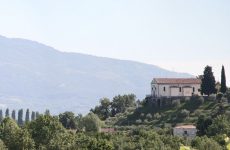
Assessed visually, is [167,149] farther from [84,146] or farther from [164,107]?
[164,107]

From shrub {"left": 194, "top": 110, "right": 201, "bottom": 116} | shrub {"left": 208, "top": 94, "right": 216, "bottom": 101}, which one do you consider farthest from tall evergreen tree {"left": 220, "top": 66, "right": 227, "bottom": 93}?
shrub {"left": 194, "top": 110, "right": 201, "bottom": 116}

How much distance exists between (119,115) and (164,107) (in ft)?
37.8

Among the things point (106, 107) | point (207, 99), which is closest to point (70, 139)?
point (207, 99)

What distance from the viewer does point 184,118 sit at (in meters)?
137

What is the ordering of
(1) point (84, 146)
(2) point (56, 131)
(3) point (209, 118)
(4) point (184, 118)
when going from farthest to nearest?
(4) point (184, 118) < (3) point (209, 118) < (2) point (56, 131) < (1) point (84, 146)

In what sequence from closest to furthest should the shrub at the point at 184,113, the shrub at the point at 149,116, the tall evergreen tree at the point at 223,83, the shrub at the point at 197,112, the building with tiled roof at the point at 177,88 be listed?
1. the shrub at the point at 197,112
2. the shrub at the point at 184,113
3. the shrub at the point at 149,116
4. the tall evergreen tree at the point at 223,83
5. the building with tiled roof at the point at 177,88

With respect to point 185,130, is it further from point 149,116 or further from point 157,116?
point 149,116

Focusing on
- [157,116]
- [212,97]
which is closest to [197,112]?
[212,97]

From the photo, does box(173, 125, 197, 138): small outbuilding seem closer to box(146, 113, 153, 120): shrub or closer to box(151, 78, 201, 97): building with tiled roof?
box(146, 113, 153, 120): shrub

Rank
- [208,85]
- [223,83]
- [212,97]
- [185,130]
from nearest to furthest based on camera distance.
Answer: [185,130] → [212,97] → [223,83] → [208,85]

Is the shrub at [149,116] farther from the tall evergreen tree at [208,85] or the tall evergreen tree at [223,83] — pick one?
the tall evergreen tree at [223,83]

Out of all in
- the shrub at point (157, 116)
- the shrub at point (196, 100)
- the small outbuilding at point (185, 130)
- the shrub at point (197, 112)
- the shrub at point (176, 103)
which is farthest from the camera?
the shrub at point (176, 103)

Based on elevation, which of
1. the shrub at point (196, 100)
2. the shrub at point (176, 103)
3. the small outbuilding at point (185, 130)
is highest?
the shrub at point (196, 100)

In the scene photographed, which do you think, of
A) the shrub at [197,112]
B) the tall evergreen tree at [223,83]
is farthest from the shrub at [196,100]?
the shrub at [197,112]
